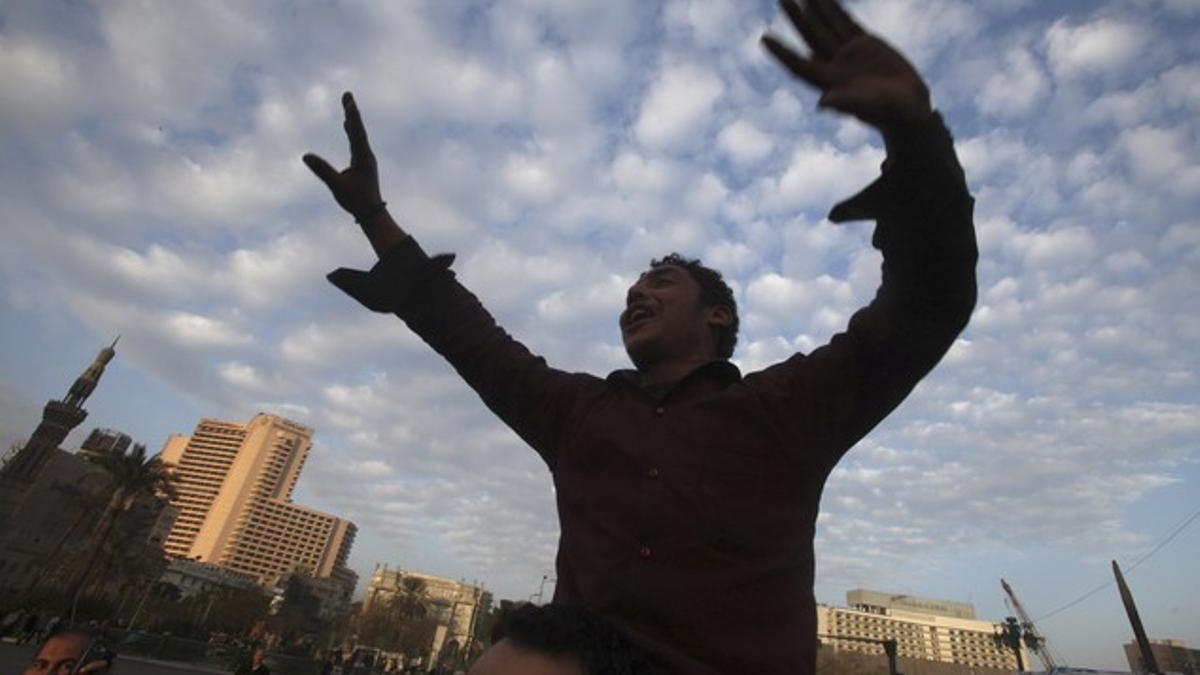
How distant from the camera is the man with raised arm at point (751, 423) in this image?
1421mm

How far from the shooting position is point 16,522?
6412 centimetres

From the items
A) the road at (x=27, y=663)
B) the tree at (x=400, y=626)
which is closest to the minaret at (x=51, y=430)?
the tree at (x=400, y=626)

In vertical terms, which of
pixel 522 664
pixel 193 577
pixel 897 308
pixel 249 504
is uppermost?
pixel 249 504

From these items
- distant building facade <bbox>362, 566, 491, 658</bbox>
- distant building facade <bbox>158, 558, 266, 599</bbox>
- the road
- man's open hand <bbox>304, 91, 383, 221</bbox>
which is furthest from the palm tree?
distant building facade <bbox>362, 566, 491, 658</bbox>

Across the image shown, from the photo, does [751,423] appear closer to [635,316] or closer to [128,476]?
[635,316]

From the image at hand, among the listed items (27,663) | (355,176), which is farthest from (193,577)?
(355,176)

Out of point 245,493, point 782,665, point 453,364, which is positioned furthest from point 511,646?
point 245,493

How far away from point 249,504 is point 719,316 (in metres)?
170

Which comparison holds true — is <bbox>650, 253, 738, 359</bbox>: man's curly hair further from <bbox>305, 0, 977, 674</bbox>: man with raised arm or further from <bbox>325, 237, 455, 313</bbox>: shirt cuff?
<bbox>325, 237, 455, 313</bbox>: shirt cuff

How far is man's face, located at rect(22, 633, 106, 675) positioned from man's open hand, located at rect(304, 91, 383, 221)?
6031 mm

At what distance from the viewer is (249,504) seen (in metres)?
147

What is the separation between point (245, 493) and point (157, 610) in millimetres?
91197

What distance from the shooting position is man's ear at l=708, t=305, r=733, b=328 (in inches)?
93.4

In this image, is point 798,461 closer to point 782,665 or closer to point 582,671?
point 782,665
